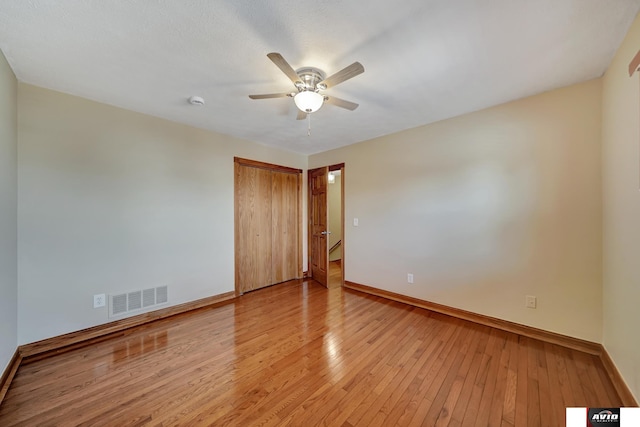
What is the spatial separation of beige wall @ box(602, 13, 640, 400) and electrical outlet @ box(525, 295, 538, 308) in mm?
440

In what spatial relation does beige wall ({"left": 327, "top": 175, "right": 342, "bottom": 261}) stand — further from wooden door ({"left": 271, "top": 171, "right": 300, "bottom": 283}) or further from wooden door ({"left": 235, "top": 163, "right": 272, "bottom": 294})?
wooden door ({"left": 235, "top": 163, "right": 272, "bottom": 294})

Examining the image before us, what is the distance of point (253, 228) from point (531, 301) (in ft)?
12.0

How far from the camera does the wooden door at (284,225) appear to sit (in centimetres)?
417

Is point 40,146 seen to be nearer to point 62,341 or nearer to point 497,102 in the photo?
point 62,341

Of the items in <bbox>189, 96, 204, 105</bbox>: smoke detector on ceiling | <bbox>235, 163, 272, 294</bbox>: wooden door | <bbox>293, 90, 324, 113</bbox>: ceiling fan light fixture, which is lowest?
<bbox>235, 163, 272, 294</bbox>: wooden door

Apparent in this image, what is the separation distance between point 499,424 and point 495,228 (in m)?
1.81

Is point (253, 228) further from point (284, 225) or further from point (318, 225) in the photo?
point (318, 225)

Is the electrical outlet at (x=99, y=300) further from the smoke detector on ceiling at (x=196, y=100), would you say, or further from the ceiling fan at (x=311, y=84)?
the ceiling fan at (x=311, y=84)

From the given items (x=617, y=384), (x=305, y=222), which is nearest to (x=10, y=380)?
(x=305, y=222)

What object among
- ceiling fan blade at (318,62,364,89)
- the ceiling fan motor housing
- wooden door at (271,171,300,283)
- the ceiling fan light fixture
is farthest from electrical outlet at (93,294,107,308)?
ceiling fan blade at (318,62,364,89)

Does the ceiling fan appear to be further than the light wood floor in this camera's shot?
Yes

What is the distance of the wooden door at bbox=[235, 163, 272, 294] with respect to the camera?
3.67 meters

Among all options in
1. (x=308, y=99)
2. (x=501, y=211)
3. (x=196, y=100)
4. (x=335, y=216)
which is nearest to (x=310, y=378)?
(x=308, y=99)

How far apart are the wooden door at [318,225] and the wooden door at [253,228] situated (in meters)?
0.86
